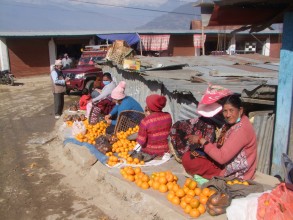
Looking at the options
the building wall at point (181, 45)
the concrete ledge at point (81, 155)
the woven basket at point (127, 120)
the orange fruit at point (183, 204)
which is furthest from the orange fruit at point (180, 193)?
the building wall at point (181, 45)

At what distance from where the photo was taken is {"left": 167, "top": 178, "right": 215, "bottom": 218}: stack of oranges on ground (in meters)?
3.58

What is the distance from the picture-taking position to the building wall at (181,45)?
26.3 m

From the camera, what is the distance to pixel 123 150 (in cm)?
599

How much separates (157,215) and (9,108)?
10022 millimetres

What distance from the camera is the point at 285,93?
4.10m

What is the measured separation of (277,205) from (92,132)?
500 centimetres

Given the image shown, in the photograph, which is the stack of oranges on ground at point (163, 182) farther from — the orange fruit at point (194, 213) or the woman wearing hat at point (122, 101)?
the woman wearing hat at point (122, 101)

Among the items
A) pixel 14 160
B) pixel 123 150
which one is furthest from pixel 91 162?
pixel 14 160

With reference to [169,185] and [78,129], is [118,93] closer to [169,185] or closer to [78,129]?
[78,129]

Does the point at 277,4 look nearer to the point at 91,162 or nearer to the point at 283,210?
the point at 283,210

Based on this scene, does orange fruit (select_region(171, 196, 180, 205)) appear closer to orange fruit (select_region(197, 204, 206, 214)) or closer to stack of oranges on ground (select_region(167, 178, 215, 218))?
stack of oranges on ground (select_region(167, 178, 215, 218))

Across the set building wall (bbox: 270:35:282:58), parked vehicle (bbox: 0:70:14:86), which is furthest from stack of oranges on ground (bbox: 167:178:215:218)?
building wall (bbox: 270:35:282:58)

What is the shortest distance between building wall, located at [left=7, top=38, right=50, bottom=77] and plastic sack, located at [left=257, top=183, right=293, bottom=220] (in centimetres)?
2162

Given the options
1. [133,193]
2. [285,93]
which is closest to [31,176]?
[133,193]
